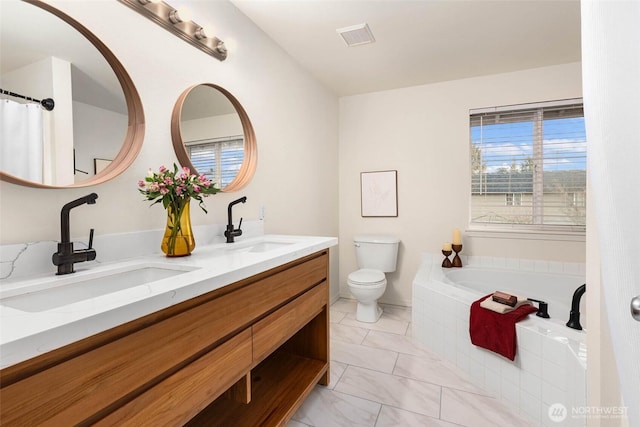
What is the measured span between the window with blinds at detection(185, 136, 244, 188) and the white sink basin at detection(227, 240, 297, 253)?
0.40 meters

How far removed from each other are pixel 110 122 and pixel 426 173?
2.78 m

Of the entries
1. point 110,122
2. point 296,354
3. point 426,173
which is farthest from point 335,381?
point 426,173

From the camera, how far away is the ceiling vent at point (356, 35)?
2148mm

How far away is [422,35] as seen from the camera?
2.27 m

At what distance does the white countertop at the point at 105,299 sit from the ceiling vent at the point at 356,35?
1.69 m

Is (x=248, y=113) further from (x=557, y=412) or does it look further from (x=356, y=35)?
(x=557, y=412)

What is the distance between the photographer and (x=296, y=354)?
192 centimetres

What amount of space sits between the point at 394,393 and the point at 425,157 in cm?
227

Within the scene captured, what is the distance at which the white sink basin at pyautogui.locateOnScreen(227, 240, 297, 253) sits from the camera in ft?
5.52

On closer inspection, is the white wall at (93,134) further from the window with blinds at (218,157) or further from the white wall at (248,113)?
the window with blinds at (218,157)

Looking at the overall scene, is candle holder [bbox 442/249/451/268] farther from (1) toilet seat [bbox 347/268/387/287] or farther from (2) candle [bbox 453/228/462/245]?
(1) toilet seat [bbox 347/268/387/287]

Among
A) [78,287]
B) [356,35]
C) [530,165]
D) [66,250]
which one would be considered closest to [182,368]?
[78,287]

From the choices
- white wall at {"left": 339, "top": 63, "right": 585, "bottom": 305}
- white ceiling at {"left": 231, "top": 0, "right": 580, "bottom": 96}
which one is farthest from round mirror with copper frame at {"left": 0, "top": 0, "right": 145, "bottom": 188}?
white wall at {"left": 339, "top": 63, "right": 585, "bottom": 305}

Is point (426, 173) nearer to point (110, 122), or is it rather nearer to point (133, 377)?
point (110, 122)
